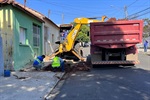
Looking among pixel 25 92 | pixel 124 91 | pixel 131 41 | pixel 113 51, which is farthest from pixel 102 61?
pixel 25 92

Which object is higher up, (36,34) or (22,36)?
(36,34)

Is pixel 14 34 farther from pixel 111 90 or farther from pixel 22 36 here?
pixel 111 90

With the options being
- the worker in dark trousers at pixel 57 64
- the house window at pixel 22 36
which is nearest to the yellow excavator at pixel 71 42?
the house window at pixel 22 36

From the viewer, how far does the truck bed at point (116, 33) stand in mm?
13109

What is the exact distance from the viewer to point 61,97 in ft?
23.5

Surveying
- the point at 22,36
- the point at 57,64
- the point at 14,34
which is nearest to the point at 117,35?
the point at 57,64

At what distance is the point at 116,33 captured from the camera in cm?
1313

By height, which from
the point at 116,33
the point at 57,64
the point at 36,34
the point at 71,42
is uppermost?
the point at 36,34

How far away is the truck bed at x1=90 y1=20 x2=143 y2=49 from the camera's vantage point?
13109 millimetres

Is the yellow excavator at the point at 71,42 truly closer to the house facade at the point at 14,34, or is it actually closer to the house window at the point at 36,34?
the house window at the point at 36,34

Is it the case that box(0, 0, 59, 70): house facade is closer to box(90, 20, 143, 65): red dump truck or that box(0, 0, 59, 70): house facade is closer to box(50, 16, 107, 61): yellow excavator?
box(50, 16, 107, 61): yellow excavator

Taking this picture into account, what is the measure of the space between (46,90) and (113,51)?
6999 millimetres

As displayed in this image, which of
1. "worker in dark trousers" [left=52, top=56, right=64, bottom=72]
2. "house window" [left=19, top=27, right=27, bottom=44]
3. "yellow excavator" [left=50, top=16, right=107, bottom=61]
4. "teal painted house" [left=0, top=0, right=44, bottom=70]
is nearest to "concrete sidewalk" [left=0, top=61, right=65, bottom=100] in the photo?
"teal painted house" [left=0, top=0, right=44, bottom=70]

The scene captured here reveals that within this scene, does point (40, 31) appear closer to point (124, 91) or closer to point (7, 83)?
point (7, 83)
